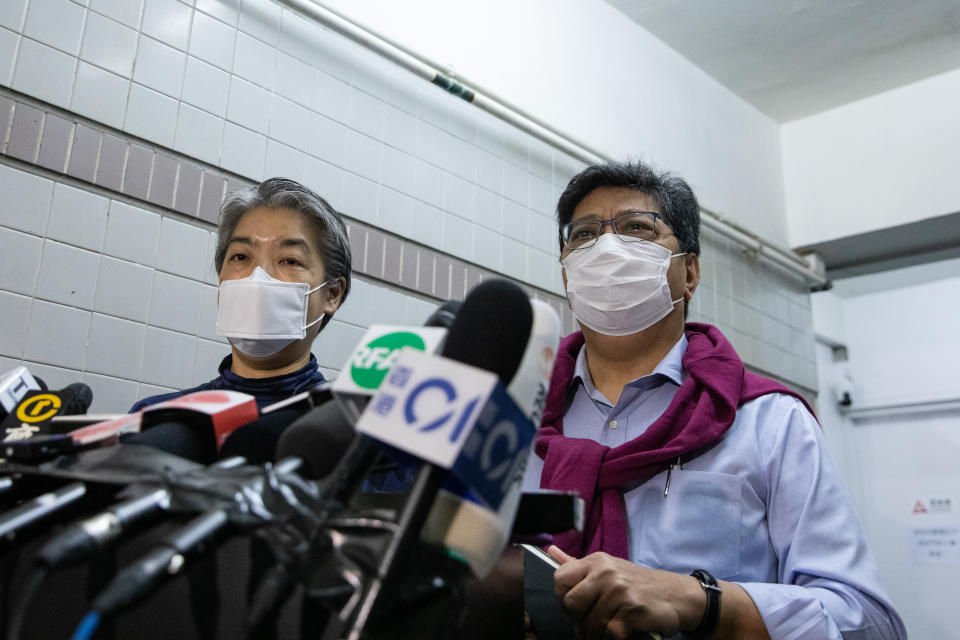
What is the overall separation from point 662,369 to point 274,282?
0.87 m

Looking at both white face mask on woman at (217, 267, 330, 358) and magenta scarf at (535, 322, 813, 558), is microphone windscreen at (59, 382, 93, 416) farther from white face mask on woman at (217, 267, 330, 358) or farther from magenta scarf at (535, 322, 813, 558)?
magenta scarf at (535, 322, 813, 558)

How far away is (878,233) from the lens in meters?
4.71

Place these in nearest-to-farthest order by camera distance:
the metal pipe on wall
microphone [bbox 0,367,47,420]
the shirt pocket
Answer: microphone [bbox 0,367,47,420] < the shirt pocket < the metal pipe on wall

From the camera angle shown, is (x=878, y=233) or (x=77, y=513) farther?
(x=878, y=233)

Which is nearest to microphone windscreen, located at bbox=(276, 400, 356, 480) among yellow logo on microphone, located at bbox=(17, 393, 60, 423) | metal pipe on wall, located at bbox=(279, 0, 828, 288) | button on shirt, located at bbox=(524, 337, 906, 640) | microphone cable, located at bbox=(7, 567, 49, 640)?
microphone cable, located at bbox=(7, 567, 49, 640)

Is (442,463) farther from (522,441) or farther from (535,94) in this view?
(535,94)

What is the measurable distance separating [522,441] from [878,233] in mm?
4663

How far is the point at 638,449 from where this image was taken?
5.34ft

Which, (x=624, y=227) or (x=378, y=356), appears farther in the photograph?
(x=624, y=227)

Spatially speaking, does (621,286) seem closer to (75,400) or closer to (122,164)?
(75,400)

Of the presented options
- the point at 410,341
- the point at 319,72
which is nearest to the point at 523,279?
the point at 319,72

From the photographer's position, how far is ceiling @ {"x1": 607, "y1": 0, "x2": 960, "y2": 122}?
13.3ft

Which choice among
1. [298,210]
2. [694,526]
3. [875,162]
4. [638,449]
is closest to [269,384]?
[298,210]

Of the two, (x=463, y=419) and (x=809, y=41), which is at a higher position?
(x=809, y=41)
